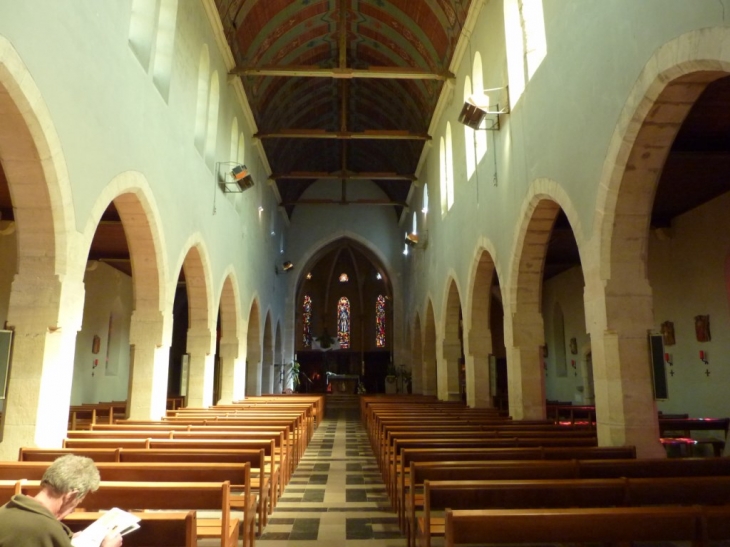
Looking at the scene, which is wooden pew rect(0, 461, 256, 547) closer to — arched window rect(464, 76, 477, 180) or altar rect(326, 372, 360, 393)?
arched window rect(464, 76, 477, 180)

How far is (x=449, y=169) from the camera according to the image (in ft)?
50.0

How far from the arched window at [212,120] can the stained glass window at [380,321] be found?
68.8 ft

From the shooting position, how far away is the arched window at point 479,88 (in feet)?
38.2

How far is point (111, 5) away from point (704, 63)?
673 cm

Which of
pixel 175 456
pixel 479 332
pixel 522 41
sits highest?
pixel 522 41

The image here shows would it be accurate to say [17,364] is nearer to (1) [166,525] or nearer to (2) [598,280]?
(1) [166,525]

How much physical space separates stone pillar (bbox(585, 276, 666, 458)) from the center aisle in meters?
2.59

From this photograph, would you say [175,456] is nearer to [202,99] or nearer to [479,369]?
[479,369]

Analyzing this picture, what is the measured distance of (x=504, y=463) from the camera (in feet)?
14.4

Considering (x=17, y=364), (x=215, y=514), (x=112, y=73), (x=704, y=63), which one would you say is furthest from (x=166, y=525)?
(x=112, y=73)

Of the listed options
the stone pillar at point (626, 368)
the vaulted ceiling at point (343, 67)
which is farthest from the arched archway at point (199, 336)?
the stone pillar at point (626, 368)

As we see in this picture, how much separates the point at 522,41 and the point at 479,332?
575 centimetres

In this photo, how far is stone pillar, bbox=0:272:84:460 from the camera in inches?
233

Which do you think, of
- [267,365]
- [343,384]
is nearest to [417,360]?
[343,384]
